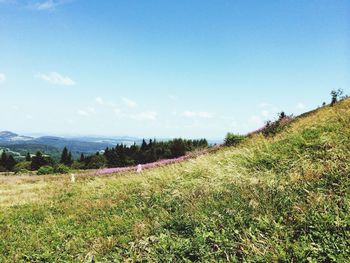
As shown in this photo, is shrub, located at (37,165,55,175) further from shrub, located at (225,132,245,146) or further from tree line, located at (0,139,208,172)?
tree line, located at (0,139,208,172)

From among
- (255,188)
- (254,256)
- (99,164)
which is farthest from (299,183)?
(99,164)

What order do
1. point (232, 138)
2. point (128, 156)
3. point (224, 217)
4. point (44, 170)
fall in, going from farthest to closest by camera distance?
point (128, 156)
point (44, 170)
point (232, 138)
point (224, 217)

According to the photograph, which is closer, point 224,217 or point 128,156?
point 224,217

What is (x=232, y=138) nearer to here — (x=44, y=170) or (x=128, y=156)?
(x=44, y=170)

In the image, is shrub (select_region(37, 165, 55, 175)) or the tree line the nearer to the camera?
shrub (select_region(37, 165, 55, 175))

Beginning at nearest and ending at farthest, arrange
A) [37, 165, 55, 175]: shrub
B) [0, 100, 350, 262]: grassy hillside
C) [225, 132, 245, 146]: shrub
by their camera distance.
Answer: [0, 100, 350, 262]: grassy hillside → [225, 132, 245, 146]: shrub → [37, 165, 55, 175]: shrub

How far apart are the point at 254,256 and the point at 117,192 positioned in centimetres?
830

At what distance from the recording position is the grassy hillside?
17.4 feet

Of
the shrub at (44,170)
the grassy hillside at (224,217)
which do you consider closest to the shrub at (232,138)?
the grassy hillside at (224,217)

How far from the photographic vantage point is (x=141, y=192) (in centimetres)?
1148

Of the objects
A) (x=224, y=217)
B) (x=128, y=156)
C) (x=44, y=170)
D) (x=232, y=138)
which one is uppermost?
(x=232, y=138)

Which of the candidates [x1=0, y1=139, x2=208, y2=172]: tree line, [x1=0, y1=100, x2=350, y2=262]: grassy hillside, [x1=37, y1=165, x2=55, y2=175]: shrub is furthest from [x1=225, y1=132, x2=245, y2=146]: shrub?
[x1=0, y1=139, x2=208, y2=172]: tree line

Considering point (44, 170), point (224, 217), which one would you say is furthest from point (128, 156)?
point (224, 217)

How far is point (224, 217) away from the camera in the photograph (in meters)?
6.60
